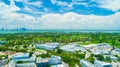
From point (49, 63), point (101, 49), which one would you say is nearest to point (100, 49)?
point (101, 49)

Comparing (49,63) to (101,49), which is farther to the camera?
(101,49)

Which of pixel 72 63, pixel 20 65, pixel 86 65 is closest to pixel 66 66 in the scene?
pixel 72 63

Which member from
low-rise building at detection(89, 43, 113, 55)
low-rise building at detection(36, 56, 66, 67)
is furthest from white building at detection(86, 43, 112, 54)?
low-rise building at detection(36, 56, 66, 67)

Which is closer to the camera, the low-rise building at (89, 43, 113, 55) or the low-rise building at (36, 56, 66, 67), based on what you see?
the low-rise building at (36, 56, 66, 67)

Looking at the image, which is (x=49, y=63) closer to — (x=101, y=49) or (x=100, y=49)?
(x=100, y=49)

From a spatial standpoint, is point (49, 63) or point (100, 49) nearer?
point (49, 63)

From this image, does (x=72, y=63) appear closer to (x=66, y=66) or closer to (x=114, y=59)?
(x=66, y=66)

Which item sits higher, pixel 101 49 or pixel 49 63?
pixel 49 63

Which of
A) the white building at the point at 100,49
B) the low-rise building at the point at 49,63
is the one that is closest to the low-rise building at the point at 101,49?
the white building at the point at 100,49

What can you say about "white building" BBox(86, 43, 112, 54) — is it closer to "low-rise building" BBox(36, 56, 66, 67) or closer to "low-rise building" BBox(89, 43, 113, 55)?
"low-rise building" BBox(89, 43, 113, 55)

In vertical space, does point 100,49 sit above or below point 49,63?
below

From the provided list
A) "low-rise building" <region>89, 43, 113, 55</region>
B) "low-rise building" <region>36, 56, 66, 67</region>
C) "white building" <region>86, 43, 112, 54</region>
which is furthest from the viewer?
"white building" <region>86, 43, 112, 54</region>
